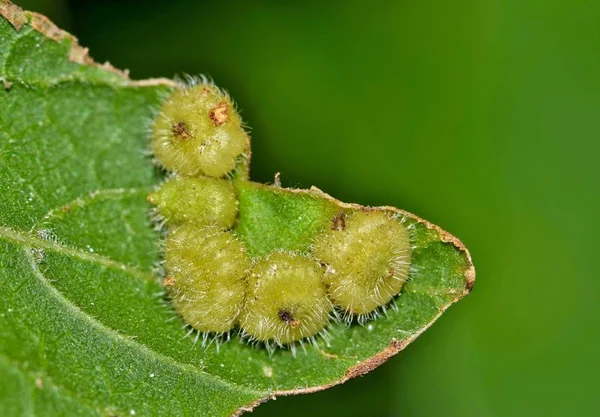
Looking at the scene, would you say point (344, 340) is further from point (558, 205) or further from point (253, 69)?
point (253, 69)

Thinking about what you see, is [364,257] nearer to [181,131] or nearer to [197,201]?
[197,201]

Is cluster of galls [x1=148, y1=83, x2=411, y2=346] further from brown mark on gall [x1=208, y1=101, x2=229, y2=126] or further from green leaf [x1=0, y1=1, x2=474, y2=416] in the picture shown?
green leaf [x1=0, y1=1, x2=474, y2=416]

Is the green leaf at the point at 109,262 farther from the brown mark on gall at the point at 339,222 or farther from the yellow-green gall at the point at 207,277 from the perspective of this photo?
the yellow-green gall at the point at 207,277

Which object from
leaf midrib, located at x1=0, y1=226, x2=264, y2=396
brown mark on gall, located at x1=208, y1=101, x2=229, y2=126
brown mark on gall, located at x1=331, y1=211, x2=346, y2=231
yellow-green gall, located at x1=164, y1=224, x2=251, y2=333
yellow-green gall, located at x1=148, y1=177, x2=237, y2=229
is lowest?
leaf midrib, located at x1=0, y1=226, x2=264, y2=396

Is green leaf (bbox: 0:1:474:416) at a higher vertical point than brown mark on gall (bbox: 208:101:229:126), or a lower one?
lower

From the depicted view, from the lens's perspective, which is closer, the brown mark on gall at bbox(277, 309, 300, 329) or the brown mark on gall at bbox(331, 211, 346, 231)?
the brown mark on gall at bbox(277, 309, 300, 329)

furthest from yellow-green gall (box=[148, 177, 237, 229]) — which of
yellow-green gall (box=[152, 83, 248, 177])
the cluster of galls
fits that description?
yellow-green gall (box=[152, 83, 248, 177])

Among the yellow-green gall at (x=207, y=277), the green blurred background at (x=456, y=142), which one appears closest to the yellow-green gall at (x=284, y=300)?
the yellow-green gall at (x=207, y=277)
